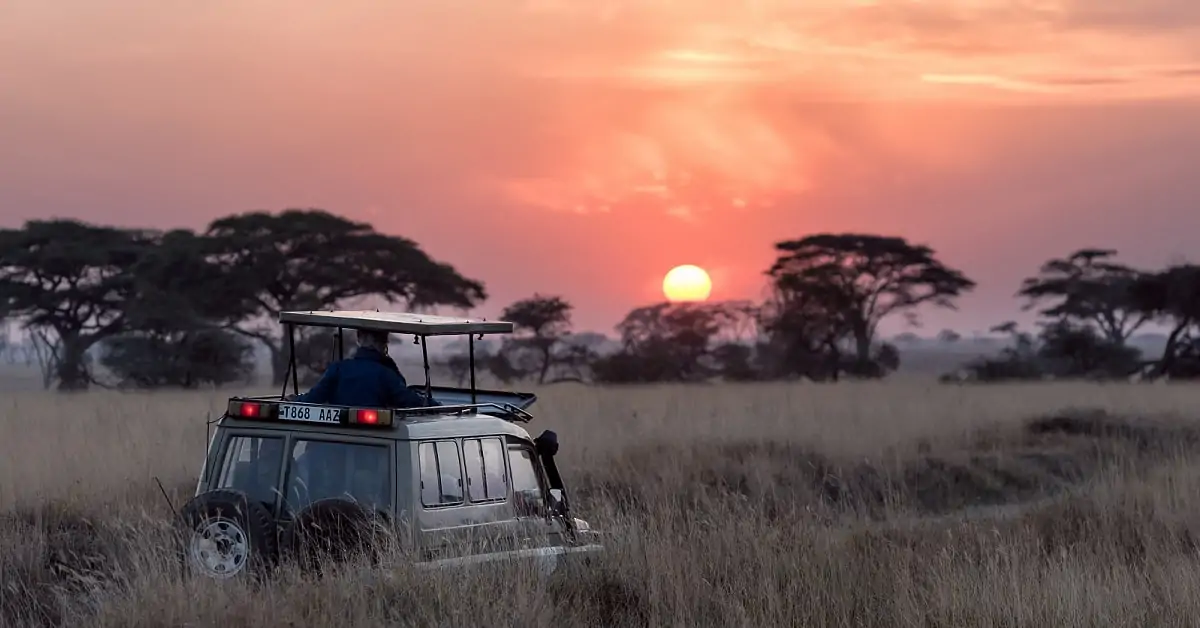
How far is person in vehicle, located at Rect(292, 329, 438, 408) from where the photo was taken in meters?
8.10

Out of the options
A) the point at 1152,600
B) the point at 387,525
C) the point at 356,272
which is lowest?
the point at 1152,600

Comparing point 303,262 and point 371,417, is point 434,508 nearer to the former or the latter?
point 371,417

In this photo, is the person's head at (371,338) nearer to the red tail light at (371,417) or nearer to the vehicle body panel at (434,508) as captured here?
the vehicle body panel at (434,508)

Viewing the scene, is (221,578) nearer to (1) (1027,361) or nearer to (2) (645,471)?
(2) (645,471)

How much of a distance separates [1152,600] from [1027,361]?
36.9 m

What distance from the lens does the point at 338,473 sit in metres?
7.43

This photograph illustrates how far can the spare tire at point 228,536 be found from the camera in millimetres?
7270

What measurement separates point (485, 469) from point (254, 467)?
1287mm

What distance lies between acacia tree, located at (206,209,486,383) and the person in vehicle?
29.8 m

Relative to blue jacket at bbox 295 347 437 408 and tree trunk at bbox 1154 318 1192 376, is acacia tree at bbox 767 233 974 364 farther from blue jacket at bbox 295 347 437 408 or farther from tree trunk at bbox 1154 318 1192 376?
blue jacket at bbox 295 347 437 408

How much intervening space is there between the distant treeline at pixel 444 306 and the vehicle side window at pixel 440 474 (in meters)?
27.6

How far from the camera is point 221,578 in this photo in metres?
7.30

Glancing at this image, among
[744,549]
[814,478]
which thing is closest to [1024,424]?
[814,478]

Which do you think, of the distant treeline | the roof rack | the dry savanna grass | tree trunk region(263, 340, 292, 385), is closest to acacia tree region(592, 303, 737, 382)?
the distant treeline
